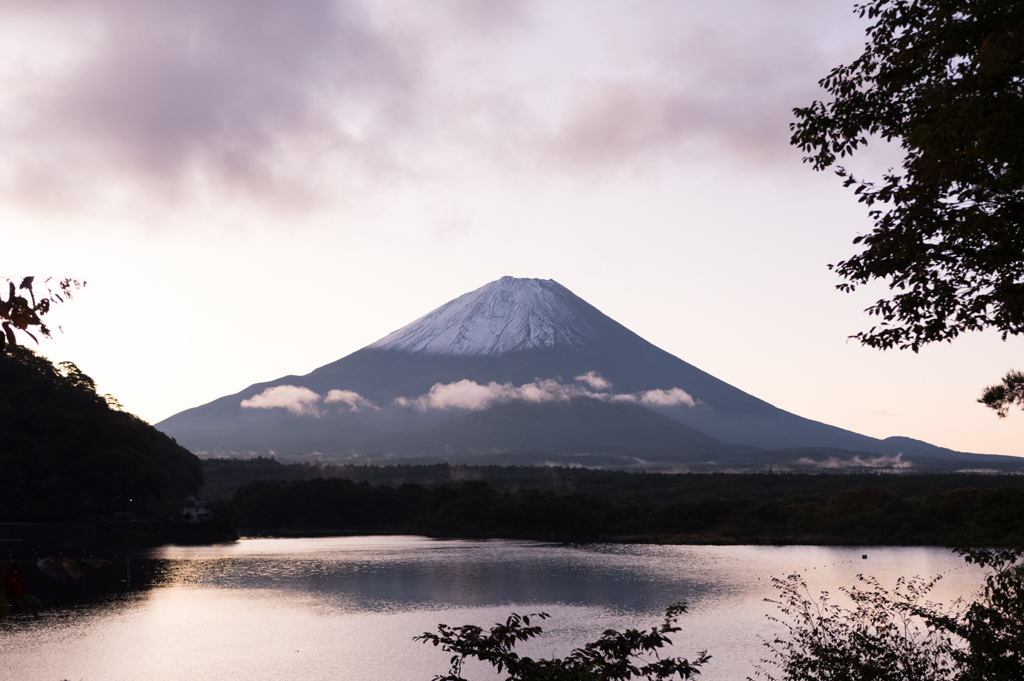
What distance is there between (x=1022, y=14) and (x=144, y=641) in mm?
36037

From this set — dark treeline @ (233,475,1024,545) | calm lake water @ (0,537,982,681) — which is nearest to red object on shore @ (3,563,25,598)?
calm lake water @ (0,537,982,681)

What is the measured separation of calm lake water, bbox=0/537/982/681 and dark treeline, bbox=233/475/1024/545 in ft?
32.4

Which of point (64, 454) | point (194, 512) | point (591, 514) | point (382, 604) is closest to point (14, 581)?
point (382, 604)

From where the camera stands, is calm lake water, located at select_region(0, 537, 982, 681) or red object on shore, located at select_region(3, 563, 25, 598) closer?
red object on shore, located at select_region(3, 563, 25, 598)

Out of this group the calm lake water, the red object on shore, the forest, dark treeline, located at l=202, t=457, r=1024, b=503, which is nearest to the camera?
the red object on shore

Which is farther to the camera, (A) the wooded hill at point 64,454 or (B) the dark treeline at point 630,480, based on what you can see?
(B) the dark treeline at point 630,480

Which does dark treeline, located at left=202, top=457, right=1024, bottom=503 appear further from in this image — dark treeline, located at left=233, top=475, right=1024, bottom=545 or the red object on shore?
the red object on shore

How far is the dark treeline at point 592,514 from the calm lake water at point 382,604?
32.4 feet

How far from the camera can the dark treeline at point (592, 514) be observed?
272 ft

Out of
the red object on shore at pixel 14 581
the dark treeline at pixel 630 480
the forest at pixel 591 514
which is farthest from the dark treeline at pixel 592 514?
the red object on shore at pixel 14 581

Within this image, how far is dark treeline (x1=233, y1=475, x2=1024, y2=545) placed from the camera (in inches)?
3260

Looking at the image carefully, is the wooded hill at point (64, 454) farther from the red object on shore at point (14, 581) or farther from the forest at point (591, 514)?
the red object on shore at point (14, 581)

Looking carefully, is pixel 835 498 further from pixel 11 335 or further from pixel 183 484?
pixel 11 335

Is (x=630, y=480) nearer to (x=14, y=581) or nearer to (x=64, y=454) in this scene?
(x=64, y=454)
